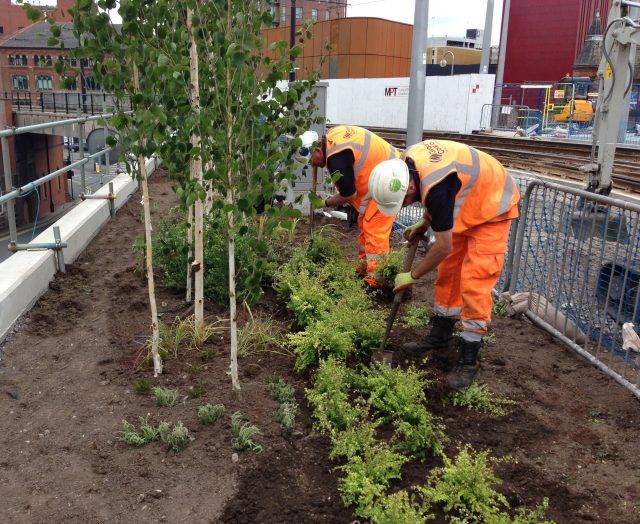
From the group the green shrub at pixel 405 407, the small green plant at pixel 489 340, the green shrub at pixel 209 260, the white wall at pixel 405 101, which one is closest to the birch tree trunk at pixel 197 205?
the green shrub at pixel 209 260

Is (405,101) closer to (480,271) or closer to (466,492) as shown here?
(480,271)

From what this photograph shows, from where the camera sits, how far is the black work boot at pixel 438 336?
457cm

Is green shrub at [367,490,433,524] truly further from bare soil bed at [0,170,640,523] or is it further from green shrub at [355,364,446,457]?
green shrub at [355,364,446,457]

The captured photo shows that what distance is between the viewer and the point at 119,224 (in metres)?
7.60

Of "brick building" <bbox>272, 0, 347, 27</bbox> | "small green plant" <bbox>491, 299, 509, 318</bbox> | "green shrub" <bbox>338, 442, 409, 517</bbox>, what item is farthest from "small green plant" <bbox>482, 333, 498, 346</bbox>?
"brick building" <bbox>272, 0, 347, 27</bbox>

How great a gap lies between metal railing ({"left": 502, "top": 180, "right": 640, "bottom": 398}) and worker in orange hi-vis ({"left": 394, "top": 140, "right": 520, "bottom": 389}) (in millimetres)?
958

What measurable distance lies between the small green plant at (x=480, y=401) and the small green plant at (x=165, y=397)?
1.73m

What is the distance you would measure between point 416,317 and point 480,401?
1.32 metres

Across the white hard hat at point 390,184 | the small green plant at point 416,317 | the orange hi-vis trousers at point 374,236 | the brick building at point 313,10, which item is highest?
the brick building at point 313,10

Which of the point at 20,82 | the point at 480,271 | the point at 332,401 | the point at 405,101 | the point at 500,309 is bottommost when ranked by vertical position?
the point at 500,309

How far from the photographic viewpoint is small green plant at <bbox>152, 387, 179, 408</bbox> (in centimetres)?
346

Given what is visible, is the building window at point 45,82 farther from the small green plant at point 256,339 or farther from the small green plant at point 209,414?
the small green plant at point 209,414

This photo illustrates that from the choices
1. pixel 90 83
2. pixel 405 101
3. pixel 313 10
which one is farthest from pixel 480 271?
pixel 313 10

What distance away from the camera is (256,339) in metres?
4.33
